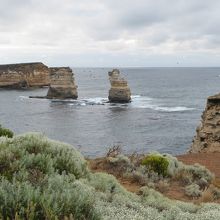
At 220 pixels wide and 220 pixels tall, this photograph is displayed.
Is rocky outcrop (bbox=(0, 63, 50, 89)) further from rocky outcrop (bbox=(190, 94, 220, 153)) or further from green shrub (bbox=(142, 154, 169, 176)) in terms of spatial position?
green shrub (bbox=(142, 154, 169, 176))

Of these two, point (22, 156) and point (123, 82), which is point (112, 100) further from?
point (22, 156)

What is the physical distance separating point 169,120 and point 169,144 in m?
19.7

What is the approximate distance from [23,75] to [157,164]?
4739 inches

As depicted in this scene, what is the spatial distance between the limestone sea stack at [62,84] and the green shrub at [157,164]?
272ft

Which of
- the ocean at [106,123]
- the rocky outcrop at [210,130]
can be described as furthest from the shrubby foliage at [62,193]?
the ocean at [106,123]

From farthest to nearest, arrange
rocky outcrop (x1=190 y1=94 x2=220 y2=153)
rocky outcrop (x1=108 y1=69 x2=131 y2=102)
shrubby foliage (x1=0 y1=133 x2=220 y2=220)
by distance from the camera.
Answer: rocky outcrop (x1=108 y1=69 x2=131 y2=102) < rocky outcrop (x1=190 y1=94 x2=220 y2=153) < shrubby foliage (x1=0 y1=133 x2=220 y2=220)

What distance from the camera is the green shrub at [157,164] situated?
552 inches

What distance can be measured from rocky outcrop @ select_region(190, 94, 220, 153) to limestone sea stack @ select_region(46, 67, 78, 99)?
230 ft

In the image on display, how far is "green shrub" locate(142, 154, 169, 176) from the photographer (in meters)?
14.0

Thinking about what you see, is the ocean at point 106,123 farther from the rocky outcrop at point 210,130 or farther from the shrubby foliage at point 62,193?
the shrubby foliage at point 62,193

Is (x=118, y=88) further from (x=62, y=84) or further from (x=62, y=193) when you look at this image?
(x=62, y=193)

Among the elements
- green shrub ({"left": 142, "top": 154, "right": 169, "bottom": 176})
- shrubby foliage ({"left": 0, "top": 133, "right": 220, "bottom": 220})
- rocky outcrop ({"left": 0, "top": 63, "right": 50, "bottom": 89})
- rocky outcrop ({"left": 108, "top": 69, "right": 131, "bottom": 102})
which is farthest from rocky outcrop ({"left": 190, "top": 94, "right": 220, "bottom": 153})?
rocky outcrop ({"left": 0, "top": 63, "right": 50, "bottom": 89})

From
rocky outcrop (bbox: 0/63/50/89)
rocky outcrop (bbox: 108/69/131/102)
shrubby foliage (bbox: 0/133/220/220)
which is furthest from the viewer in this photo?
rocky outcrop (bbox: 0/63/50/89)

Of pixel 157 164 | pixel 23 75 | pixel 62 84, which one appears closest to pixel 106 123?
pixel 62 84
